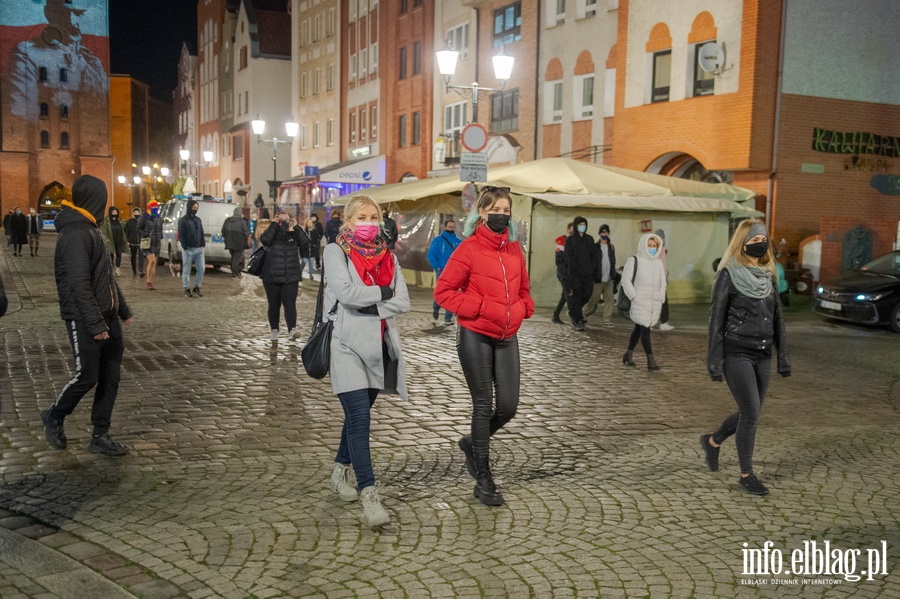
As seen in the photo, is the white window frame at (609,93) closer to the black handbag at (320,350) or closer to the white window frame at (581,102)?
the white window frame at (581,102)

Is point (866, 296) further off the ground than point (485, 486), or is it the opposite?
point (866, 296)

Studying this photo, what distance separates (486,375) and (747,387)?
1686mm

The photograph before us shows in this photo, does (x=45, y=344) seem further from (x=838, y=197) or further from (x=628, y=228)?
(x=838, y=197)

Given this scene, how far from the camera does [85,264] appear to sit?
6109mm

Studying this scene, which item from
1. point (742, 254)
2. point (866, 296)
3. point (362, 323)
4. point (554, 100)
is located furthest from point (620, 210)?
point (362, 323)

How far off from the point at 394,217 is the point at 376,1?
21079 millimetres

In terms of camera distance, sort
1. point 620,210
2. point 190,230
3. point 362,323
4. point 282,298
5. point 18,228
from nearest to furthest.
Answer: point 362,323
point 282,298
point 190,230
point 620,210
point 18,228

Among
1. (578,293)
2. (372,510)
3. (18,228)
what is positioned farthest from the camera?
(18,228)

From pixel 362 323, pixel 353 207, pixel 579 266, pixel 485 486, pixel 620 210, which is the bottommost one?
pixel 485 486

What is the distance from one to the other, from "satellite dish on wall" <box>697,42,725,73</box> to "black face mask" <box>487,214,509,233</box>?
17971 millimetres

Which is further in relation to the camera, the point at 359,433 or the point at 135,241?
the point at 135,241

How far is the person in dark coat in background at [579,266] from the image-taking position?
575 inches

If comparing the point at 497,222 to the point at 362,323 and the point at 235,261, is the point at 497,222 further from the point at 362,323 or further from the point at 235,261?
the point at 235,261

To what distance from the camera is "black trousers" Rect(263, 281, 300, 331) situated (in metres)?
12.0
